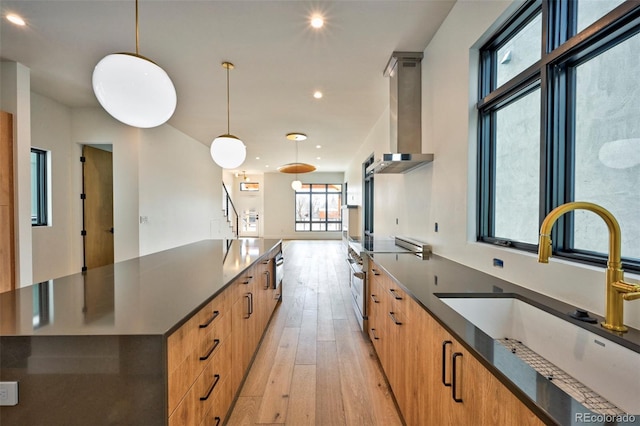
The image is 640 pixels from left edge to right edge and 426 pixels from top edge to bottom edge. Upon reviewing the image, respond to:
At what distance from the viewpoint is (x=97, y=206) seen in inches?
213

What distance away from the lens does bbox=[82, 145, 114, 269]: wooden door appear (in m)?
5.21

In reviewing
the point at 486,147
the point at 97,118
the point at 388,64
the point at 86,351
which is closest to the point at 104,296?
the point at 86,351

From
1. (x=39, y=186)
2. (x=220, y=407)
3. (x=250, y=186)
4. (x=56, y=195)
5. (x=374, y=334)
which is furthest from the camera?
(x=250, y=186)

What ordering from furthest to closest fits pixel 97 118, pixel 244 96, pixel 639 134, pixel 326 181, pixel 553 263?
pixel 326 181
pixel 97 118
pixel 244 96
pixel 553 263
pixel 639 134

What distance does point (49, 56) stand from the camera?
3273mm

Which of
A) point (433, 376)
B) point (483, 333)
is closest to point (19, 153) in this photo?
point (433, 376)

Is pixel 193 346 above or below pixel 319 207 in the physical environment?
below

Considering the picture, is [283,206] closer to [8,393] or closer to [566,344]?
[8,393]

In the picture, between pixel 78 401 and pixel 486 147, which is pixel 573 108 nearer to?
pixel 486 147

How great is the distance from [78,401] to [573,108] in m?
2.41

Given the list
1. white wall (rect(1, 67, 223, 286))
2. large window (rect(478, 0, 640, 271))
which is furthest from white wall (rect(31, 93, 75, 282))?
large window (rect(478, 0, 640, 271))

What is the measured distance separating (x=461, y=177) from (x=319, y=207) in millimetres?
11140

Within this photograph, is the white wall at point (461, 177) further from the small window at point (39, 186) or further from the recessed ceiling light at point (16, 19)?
the small window at point (39, 186)
